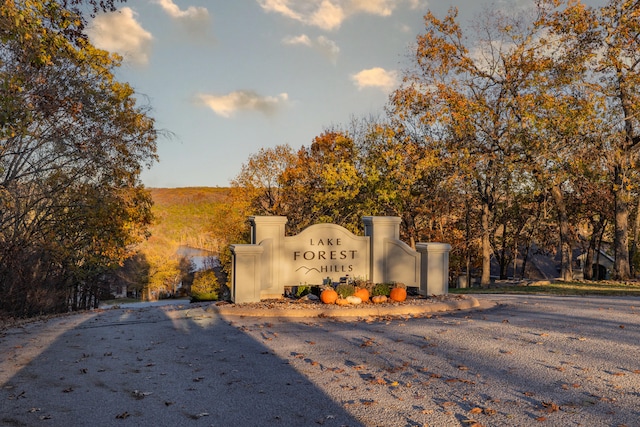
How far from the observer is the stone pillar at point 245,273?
12234mm

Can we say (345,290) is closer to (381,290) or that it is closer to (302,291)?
(381,290)

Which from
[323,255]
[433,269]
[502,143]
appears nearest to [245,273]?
[323,255]

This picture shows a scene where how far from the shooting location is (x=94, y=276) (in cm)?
3469

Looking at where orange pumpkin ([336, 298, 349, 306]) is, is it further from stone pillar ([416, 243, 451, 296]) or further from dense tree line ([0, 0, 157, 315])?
dense tree line ([0, 0, 157, 315])

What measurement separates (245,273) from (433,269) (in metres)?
5.46

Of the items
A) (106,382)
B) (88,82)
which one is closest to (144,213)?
(88,82)

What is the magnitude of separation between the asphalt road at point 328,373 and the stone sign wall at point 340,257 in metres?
3.19

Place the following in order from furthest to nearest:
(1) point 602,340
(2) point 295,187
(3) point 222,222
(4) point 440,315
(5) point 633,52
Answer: (3) point 222,222 < (2) point 295,187 < (5) point 633,52 < (4) point 440,315 < (1) point 602,340

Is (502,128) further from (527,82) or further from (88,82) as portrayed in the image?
(88,82)

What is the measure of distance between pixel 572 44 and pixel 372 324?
63.3 ft

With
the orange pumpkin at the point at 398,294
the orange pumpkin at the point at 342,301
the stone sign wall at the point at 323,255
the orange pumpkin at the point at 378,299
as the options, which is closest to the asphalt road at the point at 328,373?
the orange pumpkin at the point at 342,301

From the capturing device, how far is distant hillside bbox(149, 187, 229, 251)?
8012cm

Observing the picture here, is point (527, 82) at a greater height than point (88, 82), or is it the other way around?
point (527, 82)

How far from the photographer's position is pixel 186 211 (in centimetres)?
8862
